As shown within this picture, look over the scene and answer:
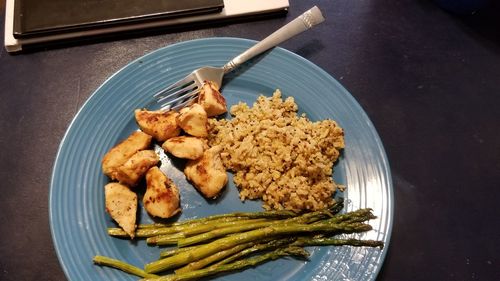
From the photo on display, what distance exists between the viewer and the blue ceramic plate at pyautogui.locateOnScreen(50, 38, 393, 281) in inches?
69.0

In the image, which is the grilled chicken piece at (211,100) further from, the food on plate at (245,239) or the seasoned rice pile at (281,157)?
the food on plate at (245,239)

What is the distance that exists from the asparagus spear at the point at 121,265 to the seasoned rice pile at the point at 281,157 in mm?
494

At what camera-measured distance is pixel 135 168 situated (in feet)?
5.95

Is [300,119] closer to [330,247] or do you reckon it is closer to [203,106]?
[203,106]

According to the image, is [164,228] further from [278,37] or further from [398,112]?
[398,112]

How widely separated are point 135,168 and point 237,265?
0.55m

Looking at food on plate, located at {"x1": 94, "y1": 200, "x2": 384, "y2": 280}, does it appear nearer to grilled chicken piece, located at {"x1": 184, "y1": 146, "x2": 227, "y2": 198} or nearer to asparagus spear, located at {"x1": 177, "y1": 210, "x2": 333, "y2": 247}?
asparagus spear, located at {"x1": 177, "y1": 210, "x2": 333, "y2": 247}

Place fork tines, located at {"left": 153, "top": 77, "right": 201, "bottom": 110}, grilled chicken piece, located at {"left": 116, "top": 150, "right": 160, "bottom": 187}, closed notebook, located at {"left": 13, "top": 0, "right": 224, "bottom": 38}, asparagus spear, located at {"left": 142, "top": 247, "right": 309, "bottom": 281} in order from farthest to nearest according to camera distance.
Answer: closed notebook, located at {"left": 13, "top": 0, "right": 224, "bottom": 38} < fork tines, located at {"left": 153, "top": 77, "right": 201, "bottom": 110} < grilled chicken piece, located at {"left": 116, "top": 150, "right": 160, "bottom": 187} < asparagus spear, located at {"left": 142, "top": 247, "right": 309, "bottom": 281}

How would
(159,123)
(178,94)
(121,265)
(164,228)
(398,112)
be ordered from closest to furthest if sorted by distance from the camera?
1. (121,265)
2. (164,228)
3. (159,123)
4. (178,94)
5. (398,112)

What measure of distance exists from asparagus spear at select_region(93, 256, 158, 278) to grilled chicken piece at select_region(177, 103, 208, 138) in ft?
1.91

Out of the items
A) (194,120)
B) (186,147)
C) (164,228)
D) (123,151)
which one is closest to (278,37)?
(194,120)

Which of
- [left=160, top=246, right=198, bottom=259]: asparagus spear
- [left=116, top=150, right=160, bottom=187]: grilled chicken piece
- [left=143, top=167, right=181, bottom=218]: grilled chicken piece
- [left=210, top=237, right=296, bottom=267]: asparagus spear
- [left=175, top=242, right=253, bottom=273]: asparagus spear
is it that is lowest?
[left=210, top=237, right=296, bottom=267]: asparagus spear

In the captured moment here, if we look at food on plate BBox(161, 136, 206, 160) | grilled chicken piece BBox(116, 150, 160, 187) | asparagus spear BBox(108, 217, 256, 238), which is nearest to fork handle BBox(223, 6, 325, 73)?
food on plate BBox(161, 136, 206, 160)

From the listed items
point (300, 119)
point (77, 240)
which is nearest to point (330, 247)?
point (300, 119)
